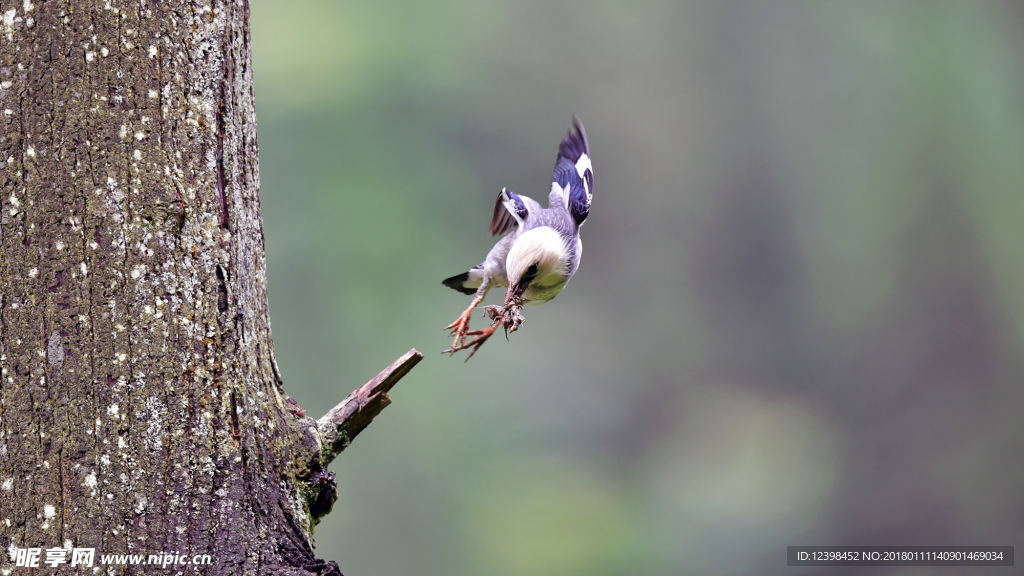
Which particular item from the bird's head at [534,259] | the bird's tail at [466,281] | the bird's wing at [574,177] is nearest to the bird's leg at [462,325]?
the bird's head at [534,259]

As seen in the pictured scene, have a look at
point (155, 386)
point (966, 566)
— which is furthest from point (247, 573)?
point (966, 566)

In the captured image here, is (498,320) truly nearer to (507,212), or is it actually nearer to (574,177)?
(507,212)

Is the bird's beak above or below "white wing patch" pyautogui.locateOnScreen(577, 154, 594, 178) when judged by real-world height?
below

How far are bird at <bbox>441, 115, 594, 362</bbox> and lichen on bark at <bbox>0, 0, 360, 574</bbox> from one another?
787 millimetres

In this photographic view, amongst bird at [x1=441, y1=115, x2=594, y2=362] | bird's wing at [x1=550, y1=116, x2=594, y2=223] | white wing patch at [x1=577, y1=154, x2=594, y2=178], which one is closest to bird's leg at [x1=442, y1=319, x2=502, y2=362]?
bird at [x1=441, y1=115, x2=594, y2=362]

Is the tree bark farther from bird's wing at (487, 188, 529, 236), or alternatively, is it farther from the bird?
bird's wing at (487, 188, 529, 236)

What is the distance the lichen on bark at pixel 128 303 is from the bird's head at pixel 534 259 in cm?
110

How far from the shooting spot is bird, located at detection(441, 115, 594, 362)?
2.25 m

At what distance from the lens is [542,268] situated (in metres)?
2.46

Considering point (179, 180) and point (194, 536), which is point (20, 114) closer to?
point (179, 180)

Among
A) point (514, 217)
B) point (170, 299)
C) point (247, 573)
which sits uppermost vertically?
point (514, 217)

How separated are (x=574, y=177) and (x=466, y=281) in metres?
0.71

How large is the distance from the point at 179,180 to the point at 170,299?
212mm

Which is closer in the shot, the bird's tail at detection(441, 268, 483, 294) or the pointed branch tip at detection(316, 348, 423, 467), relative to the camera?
the pointed branch tip at detection(316, 348, 423, 467)
